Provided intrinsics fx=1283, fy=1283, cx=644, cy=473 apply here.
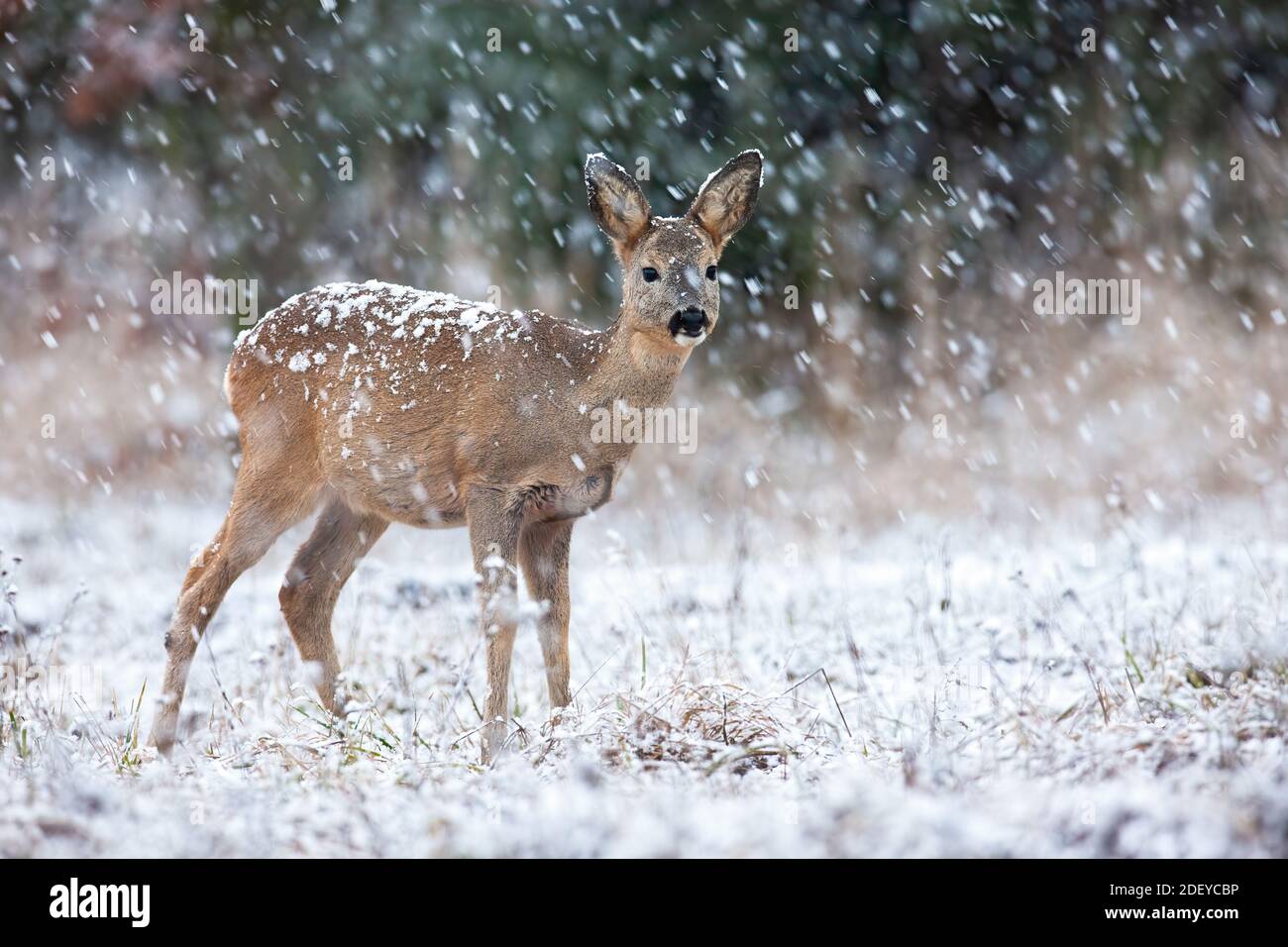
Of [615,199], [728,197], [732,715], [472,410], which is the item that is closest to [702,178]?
[728,197]

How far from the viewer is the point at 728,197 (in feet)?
17.2

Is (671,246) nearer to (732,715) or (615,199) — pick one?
(615,199)

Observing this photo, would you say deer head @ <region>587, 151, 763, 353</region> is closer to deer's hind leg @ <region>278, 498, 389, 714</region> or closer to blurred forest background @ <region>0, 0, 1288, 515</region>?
deer's hind leg @ <region>278, 498, 389, 714</region>

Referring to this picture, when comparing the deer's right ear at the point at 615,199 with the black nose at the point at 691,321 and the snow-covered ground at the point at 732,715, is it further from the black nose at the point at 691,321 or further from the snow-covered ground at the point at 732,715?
the snow-covered ground at the point at 732,715

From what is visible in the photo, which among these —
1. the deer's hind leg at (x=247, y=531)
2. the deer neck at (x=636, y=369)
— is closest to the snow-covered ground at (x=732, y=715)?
the deer's hind leg at (x=247, y=531)

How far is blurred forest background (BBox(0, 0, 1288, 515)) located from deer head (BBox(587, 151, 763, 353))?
5628mm

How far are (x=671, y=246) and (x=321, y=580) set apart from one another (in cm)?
216

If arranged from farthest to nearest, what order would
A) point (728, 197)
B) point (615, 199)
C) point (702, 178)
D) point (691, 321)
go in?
point (702, 178), point (728, 197), point (615, 199), point (691, 321)

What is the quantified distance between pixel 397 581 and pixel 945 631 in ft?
10.8
